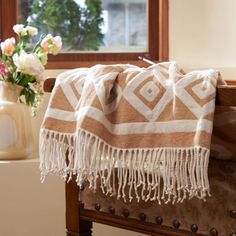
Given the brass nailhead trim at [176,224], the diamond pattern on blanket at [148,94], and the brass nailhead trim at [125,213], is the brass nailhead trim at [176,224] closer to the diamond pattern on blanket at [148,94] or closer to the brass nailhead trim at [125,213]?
the brass nailhead trim at [125,213]

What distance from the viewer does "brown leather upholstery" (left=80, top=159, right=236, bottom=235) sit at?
1222 millimetres

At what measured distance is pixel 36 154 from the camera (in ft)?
7.14

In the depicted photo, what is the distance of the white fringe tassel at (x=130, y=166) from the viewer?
1.14 metres

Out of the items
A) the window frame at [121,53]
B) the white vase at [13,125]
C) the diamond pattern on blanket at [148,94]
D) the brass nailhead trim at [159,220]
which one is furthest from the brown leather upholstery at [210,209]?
the window frame at [121,53]

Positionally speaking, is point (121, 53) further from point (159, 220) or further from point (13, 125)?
point (159, 220)

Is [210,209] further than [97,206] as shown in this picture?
No

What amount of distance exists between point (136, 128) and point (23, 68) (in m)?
0.89

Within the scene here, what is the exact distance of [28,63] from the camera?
77.4 inches

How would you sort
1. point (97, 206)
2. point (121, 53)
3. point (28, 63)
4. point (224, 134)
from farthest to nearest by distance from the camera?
point (121, 53)
point (28, 63)
point (97, 206)
point (224, 134)

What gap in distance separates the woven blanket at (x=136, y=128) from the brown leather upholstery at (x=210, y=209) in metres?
0.03

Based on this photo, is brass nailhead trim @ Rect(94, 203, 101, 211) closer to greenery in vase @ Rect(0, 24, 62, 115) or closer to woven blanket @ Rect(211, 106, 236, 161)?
woven blanket @ Rect(211, 106, 236, 161)

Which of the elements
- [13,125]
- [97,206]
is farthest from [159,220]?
[13,125]

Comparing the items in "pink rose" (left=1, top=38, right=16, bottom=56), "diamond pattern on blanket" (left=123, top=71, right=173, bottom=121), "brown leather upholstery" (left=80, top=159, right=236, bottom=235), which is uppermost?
"pink rose" (left=1, top=38, right=16, bottom=56)

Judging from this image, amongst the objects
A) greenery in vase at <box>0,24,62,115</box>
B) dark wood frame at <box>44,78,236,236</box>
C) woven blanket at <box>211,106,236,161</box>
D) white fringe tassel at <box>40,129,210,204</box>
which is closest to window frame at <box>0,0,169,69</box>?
greenery in vase at <box>0,24,62,115</box>
